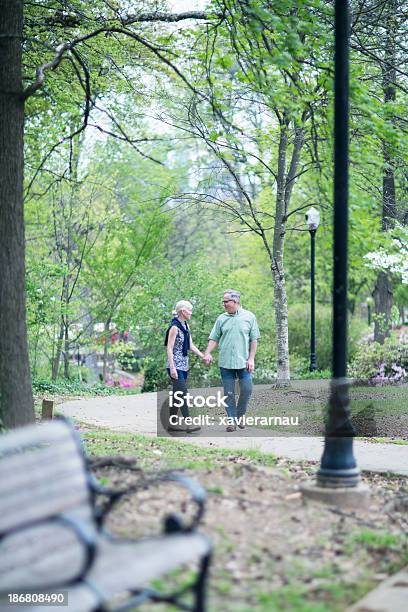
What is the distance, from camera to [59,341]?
22.3 m

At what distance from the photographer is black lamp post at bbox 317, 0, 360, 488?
6715 mm

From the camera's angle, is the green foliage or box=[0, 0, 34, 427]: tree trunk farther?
the green foliage

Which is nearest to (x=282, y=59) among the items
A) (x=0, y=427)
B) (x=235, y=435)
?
(x=0, y=427)

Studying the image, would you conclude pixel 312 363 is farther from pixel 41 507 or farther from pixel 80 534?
pixel 80 534

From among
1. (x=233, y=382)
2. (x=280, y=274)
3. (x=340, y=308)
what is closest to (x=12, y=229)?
(x=340, y=308)

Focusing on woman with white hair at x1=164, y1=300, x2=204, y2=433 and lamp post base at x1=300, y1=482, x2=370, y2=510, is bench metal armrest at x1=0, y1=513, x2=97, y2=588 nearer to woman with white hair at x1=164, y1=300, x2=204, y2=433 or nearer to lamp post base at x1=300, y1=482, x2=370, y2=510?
lamp post base at x1=300, y1=482, x2=370, y2=510

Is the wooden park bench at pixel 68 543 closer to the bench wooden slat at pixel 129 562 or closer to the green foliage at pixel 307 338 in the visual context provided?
the bench wooden slat at pixel 129 562

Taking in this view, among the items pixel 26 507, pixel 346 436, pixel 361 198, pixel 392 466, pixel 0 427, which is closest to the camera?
pixel 26 507

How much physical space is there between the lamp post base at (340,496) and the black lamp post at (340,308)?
50 millimetres

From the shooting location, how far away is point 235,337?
11.5 metres

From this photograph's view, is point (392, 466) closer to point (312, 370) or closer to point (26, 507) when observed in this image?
point (26, 507)

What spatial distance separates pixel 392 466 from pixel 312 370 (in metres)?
13.7

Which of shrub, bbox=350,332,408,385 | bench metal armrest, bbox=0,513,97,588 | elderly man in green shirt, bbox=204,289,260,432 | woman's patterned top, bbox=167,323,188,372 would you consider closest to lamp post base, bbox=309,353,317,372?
shrub, bbox=350,332,408,385

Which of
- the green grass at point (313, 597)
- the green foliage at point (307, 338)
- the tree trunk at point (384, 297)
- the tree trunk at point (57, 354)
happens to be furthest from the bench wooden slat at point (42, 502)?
the green foliage at point (307, 338)
